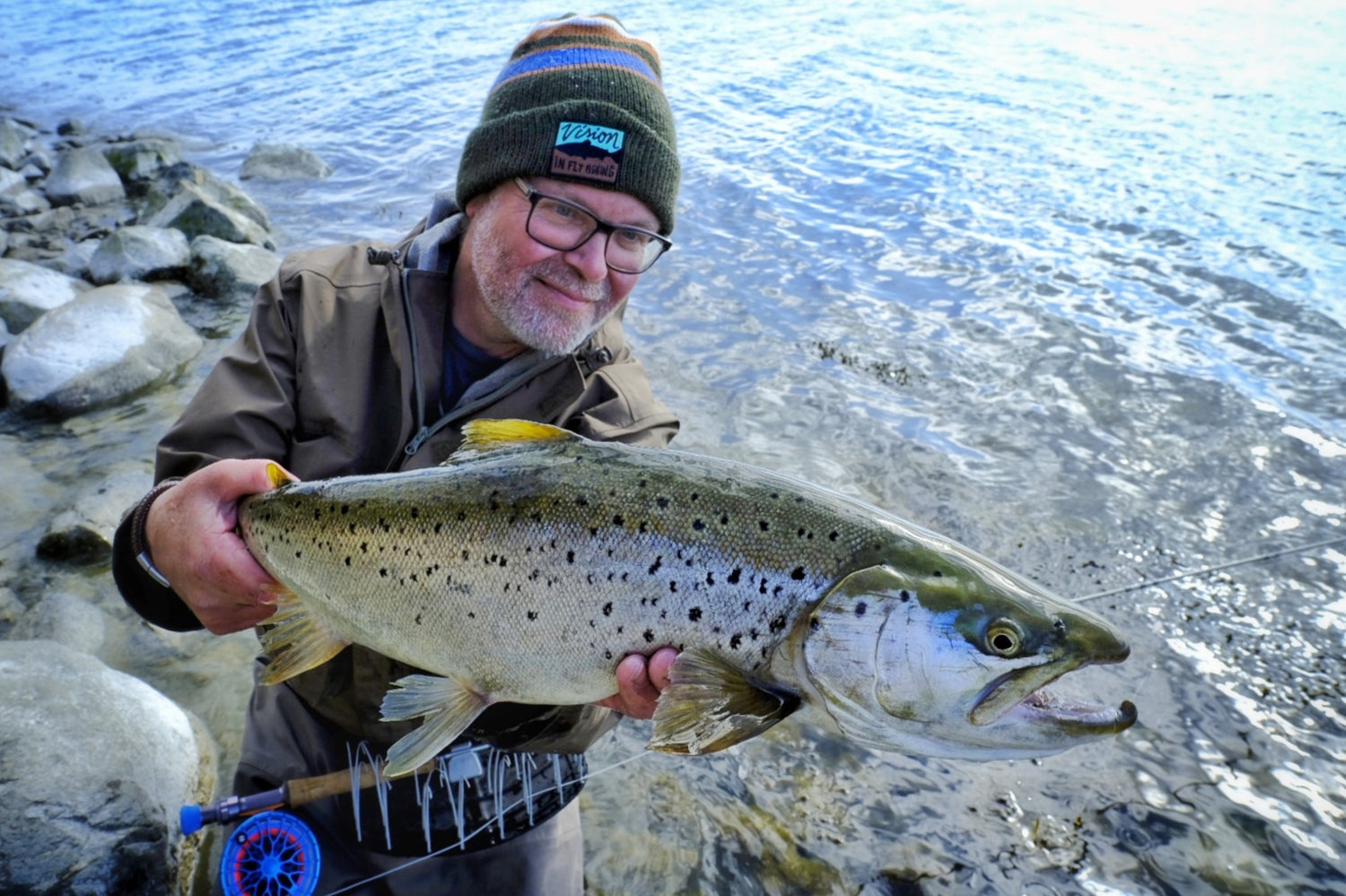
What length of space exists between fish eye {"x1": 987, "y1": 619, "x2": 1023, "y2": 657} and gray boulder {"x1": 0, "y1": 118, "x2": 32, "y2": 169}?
688 inches

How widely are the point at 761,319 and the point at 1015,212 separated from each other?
14.3 ft

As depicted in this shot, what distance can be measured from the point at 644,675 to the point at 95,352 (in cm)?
694

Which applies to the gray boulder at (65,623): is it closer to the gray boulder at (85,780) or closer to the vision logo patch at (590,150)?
the gray boulder at (85,780)

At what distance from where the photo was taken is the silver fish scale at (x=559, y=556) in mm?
2553

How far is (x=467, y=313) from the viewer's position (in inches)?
142

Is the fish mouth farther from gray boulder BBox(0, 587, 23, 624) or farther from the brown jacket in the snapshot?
gray boulder BBox(0, 587, 23, 624)

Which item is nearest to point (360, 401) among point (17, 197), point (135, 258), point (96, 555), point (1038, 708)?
point (1038, 708)

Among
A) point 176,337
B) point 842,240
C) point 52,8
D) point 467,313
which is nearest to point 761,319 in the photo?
point 842,240

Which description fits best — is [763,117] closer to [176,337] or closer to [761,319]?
[761,319]

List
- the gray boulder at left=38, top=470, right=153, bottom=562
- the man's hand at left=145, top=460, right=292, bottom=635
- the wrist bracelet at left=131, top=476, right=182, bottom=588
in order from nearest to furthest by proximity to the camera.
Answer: the man's hand at left=145, top=460, right=292, bottom=635 < the wrist bracelet at left=131, top=476, right=182, bottom=588 < the gray boulder at left=38, top=470, right=153, bottom=562

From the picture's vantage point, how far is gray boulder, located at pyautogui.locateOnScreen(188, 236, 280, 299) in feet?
32.1

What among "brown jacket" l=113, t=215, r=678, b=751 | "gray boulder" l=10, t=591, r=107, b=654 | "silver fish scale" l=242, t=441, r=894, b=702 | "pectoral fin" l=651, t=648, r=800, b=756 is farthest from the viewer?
"gray boulder" l=10, t=591, r=107, b=654

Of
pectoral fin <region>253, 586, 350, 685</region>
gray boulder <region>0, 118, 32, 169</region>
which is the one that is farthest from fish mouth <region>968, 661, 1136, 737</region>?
gray boulder <region>0, 118, 32, 169</region>

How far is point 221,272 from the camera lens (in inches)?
384
